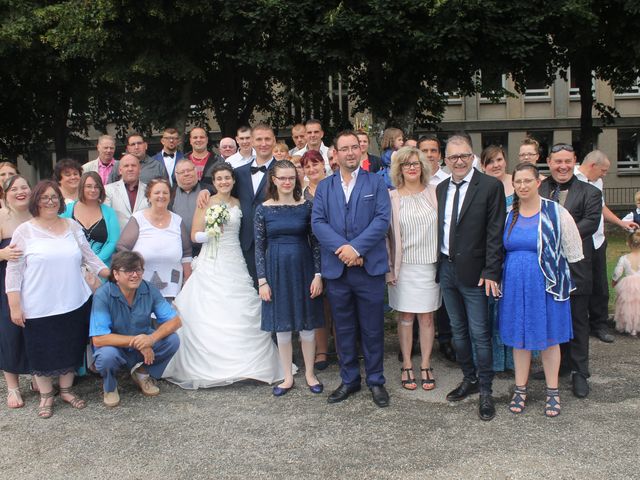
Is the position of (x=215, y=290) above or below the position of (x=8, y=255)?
below

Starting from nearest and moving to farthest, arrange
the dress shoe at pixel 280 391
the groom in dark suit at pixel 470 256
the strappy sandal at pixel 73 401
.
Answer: the groom in dark suit at pixel 470 256 → the strappy sandal at pixel 73 401 → the dress shoe at pixel 280 391

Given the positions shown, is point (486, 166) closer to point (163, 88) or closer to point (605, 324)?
point (605, 324)

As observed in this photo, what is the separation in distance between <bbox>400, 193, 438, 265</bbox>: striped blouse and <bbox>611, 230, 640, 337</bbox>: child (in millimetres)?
3101

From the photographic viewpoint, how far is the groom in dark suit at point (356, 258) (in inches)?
202

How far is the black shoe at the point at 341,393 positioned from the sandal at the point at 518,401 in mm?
1312

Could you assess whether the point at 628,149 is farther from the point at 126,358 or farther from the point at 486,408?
the point at 126,358

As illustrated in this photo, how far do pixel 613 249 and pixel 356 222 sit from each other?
1210 centimetres

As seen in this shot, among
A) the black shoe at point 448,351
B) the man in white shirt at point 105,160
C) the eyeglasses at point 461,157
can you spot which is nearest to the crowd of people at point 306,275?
the eyeglasses at point 461,157

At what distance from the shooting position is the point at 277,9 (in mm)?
15172

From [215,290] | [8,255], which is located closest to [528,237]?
[215,290]

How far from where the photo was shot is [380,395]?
5.16 meters

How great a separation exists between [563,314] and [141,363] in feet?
12.0

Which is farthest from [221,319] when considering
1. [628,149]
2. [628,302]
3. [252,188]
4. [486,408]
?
[628,149]

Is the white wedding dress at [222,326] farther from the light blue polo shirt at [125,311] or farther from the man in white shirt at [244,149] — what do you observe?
the man in white shirt at [244,149]
